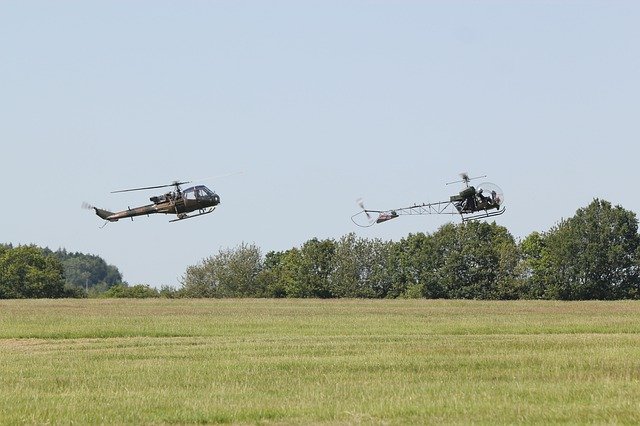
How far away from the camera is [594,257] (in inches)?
4390

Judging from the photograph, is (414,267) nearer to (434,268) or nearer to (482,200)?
(434,268)

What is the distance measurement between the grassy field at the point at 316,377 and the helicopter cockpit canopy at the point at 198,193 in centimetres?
1000

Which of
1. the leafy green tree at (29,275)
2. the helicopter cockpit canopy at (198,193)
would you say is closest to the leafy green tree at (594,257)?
the leafy green tree at (29,275)

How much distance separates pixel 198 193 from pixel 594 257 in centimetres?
6651

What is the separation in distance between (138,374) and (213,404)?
5.57 meters

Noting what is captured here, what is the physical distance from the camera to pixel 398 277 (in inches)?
4948

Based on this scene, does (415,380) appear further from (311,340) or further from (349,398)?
(311,340)

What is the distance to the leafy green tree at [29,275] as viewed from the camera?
119 meters

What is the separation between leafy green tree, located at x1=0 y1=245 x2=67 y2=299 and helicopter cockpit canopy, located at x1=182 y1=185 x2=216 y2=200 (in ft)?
225

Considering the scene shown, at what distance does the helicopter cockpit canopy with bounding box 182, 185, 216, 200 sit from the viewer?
2104 inches

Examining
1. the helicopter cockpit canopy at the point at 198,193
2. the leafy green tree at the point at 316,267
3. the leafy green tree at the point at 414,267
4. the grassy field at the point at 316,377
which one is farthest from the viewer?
the leafy green tree at the point at 316,267

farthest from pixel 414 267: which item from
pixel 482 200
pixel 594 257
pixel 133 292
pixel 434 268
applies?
pixel 482 200

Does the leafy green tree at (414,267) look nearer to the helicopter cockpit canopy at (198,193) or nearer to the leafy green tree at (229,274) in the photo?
the leafy green tree at (229,274)

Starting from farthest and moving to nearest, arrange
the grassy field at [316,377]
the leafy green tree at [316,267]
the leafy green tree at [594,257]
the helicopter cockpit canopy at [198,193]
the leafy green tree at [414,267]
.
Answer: the leafy green tree at [316,267] < the leafy green tree at [414,267] < the leafy green tree at [594,257] < the helicopter cockpit canopy at [198,193] < the grassy field at [316,377]
